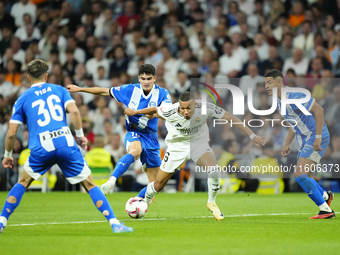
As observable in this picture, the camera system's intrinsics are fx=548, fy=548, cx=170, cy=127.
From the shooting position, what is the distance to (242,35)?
1733cm

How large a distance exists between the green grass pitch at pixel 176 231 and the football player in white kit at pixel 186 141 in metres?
0.62

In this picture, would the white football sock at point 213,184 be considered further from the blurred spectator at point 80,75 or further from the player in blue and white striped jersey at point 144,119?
the blurred spectator at point 80,75

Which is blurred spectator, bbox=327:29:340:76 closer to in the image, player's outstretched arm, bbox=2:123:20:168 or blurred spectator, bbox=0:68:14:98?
blurred spectator, bbox=0:68:14:98

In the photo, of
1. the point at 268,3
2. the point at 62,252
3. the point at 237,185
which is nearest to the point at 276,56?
the point at 268,3

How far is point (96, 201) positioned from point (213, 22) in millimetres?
12811

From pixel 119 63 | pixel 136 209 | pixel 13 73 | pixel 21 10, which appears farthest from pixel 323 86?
pixel 21 10

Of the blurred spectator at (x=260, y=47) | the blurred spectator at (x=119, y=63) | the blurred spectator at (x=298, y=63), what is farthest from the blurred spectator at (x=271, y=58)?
the blurred spectator at (x=119, y=63)

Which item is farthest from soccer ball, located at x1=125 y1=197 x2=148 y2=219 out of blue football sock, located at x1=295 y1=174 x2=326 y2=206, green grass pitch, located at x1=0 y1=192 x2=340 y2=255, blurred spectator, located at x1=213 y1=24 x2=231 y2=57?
blurred spectator, located at x1=213 y1=24 x2=231 y2=57

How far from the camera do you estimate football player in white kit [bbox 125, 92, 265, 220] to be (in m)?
8.58

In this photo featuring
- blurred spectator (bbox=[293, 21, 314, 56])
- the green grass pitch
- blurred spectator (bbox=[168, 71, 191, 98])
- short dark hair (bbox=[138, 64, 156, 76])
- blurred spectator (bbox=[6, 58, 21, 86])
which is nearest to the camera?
the green grass pitch

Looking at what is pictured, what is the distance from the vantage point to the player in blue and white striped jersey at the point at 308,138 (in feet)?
29.2

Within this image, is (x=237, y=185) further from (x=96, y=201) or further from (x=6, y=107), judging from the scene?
(x=96, y=201)

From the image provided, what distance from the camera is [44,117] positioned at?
21.8 feet

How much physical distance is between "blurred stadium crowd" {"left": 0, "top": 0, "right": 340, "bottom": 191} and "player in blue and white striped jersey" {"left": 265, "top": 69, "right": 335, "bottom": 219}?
5945 mm
